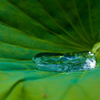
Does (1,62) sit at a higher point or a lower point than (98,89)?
higher

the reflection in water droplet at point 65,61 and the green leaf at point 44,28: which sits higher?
the green leaf at point 44,28

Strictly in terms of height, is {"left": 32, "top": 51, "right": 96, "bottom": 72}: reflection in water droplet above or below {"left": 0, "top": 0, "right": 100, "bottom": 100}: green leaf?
below

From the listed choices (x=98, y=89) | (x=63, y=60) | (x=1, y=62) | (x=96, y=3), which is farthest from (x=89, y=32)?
(x=98, y=89)

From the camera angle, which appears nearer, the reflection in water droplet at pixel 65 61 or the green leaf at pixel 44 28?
the reflection in water droplet at pixel 65 61

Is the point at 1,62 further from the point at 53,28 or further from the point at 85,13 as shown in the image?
the point at 85,13

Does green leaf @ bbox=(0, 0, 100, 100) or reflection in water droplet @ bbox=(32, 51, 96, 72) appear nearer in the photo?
reflection in water droplet @ bbox=(32, 51, 96, 72)

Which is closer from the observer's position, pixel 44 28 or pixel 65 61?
pixel 65 61

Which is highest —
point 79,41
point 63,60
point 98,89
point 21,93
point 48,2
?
point 48,2

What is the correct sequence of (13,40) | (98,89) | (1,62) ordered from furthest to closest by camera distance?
(13,40), (1,62), (98,89)
